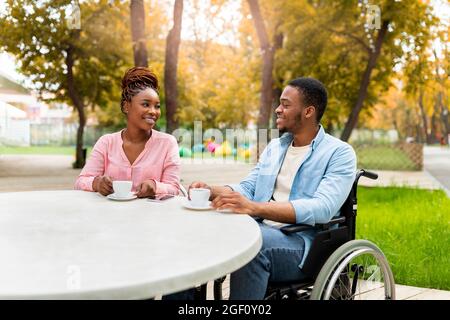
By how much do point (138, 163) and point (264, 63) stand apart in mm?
8208

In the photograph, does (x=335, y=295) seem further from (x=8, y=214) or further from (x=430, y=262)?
(x=430, y=262)

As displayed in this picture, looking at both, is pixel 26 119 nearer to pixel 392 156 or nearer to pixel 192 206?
pixel 392 156

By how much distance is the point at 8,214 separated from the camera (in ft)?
6.12

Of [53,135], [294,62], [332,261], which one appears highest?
[294,62]

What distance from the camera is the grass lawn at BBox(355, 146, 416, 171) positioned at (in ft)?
53.9

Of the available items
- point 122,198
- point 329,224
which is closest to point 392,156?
point 329,224

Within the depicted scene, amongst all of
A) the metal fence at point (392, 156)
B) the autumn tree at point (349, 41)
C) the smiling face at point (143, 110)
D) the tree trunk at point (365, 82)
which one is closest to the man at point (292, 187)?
the smiling face at point (143, 110)

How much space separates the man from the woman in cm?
34

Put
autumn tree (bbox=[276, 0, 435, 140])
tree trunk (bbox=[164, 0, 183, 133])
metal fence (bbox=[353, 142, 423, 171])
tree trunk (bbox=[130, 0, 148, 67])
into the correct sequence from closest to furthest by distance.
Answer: tree trunk (bbox=[130, 0, 148, 67]) < tree trunk (bbox=[164, 0, 183, 133]) < autumn tree (bbox=[276, 0, 435, 140]) < metal fence (bbox=[353, 142, 423, 171])

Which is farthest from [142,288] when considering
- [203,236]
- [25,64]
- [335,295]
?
[25,64]

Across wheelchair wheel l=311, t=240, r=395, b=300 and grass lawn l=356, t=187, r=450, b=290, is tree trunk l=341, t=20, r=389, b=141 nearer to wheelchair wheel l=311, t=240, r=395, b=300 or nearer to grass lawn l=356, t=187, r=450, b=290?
grass lawn l=356, t=187, r=450, b=290

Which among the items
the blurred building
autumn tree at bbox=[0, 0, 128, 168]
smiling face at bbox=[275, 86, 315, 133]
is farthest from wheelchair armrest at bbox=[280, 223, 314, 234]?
the blurred building

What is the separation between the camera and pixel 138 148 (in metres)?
2.53

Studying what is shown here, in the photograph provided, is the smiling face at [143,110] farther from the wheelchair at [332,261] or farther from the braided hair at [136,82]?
the wheelchair at [332,261]
